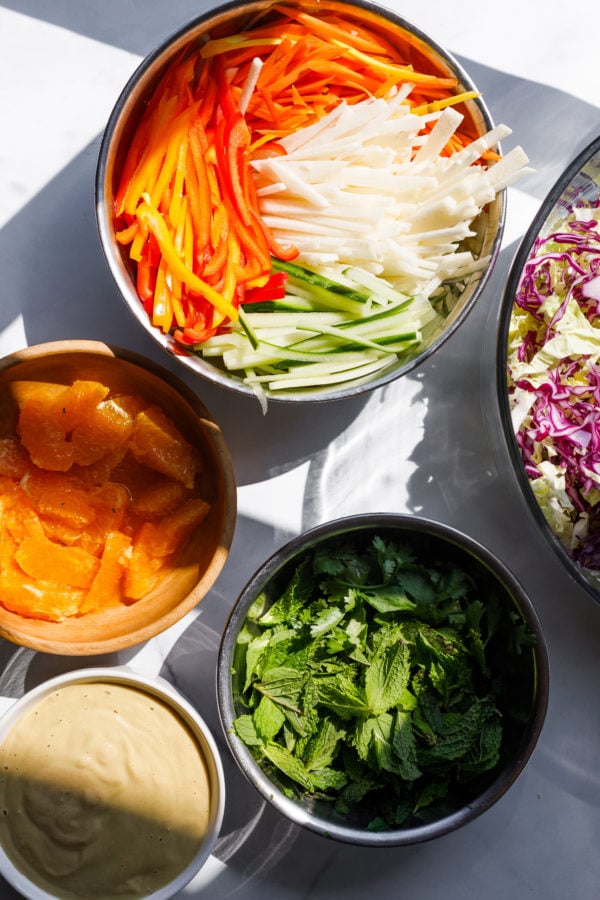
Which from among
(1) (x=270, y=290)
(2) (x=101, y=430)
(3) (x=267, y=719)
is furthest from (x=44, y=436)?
(3) (x=267, y=719)

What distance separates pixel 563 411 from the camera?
1.92 metres

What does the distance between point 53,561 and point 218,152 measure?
93cm

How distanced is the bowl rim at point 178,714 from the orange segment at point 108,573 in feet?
0.46

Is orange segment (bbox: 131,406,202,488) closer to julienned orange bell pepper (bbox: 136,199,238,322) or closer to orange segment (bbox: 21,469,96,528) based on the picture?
orange segment (bbox: 21,469,96,528)

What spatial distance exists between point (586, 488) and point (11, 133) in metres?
1.58

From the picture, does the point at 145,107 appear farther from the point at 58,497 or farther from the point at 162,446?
the point at 58,497

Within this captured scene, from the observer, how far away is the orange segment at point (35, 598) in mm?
1808

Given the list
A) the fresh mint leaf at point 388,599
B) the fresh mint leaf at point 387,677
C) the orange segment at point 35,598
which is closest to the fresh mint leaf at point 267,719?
the fresh mint leaf at point 387,677

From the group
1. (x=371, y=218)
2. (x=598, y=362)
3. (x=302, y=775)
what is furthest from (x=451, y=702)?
(x=371, y=218)

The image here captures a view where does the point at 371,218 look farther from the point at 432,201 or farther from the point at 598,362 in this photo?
the point at 598,362

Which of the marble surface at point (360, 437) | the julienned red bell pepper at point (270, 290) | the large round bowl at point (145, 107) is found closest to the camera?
the large round bowl at point (145, 107)

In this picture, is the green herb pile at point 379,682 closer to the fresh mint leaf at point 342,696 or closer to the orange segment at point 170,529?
the fresh mint leaf at point 342,696

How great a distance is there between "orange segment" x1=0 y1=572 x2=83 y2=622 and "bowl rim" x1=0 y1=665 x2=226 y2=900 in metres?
0.13

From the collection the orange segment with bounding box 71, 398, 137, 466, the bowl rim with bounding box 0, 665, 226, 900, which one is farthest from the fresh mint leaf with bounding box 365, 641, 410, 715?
the orange segment with bounding box 71, 398, 137, 466
